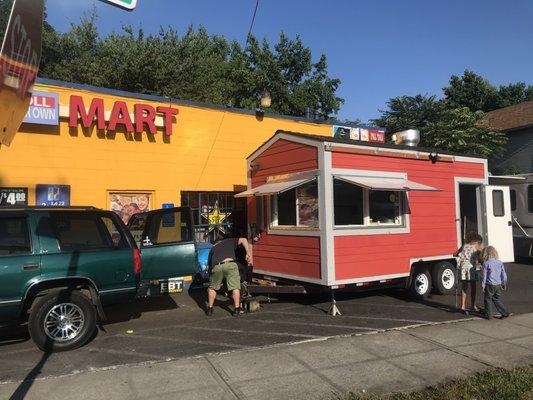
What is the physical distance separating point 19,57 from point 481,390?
16.7 feet

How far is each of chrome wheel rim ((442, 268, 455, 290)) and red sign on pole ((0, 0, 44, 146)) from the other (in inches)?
314

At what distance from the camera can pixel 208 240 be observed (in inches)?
486

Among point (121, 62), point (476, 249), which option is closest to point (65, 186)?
point (476, 249)

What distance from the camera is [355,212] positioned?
28.5 feet

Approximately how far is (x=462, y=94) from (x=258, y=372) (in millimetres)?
37112

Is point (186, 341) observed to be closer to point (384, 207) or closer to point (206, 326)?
point (206, 326)

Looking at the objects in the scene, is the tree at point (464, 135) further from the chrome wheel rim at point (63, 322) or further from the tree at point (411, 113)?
the chrome wheel rim at point (63, 322)

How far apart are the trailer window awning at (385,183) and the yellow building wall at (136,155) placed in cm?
479

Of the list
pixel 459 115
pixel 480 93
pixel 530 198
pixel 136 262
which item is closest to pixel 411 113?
pixel 459 115

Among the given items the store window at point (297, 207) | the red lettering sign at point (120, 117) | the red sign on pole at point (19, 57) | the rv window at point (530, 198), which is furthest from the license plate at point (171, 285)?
the rv window at point (530, 198)

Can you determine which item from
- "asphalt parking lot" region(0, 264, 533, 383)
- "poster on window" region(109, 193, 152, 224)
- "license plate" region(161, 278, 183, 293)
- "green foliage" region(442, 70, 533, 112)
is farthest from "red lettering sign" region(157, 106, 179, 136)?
"green foliage" region(442, 70, 533, 112)

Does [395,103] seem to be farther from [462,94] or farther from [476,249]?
[476,249]

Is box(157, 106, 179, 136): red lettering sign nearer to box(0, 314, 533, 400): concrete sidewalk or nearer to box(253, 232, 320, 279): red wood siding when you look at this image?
box(253, 232, 320, 279): red wood siding

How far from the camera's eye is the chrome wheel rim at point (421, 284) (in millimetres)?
9219
